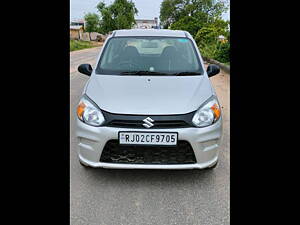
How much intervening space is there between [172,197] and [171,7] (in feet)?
136

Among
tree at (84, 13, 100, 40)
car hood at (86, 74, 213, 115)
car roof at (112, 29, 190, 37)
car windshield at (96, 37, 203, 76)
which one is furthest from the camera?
tree at (84, 13, 100, 40)

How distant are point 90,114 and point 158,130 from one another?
72 cm

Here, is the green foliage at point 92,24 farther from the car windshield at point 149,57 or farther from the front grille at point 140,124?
the front grille at point 140,124

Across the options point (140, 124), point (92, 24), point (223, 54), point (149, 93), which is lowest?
point (140, 124)

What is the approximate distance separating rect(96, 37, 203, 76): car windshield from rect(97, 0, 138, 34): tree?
5443cm

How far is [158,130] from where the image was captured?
273 centimetres

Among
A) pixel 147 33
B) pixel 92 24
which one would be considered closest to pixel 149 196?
pixel 147 33

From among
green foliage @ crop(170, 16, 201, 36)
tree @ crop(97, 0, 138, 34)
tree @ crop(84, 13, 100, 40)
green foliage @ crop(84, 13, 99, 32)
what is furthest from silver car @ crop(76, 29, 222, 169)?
green foliage @ crop(84, 13, 99, 32)

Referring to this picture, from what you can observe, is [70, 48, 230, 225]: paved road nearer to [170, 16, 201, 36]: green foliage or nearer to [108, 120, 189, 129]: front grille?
[108, 120, 189, 129]: front grille

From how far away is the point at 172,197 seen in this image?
112 inches

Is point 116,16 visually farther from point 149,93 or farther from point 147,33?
point 149,93

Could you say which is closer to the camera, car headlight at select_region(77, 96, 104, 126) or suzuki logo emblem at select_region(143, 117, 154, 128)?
suzuki logo emblem at select_region(143, 117, 154, 128)

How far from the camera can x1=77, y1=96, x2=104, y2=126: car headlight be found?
112 inches
